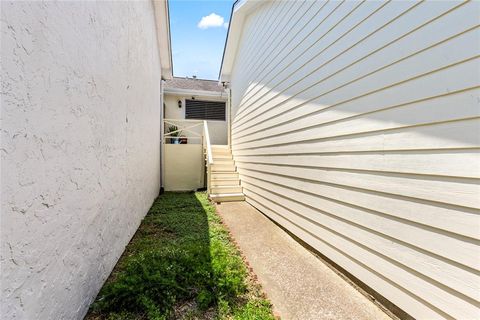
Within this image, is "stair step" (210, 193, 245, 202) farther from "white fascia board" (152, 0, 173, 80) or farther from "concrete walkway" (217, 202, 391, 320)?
"white fascia board" (152, 0, 173, 80)

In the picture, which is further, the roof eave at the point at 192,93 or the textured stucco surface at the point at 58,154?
the roof eave at the point at 192,93

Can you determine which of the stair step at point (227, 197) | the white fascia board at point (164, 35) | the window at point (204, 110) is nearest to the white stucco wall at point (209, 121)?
the window at point (204, 110)

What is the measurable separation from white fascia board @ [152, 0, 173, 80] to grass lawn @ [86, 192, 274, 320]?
5409 millimetres

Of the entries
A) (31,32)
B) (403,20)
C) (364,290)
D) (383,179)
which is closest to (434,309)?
(364,290)

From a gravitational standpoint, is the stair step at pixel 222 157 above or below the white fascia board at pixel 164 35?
below

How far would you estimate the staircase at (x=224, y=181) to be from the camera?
20.8 ft

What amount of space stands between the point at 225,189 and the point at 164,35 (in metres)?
4.73

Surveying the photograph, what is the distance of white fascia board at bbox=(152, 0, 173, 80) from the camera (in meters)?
5.67

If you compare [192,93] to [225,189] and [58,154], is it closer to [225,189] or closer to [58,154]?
[225,189]

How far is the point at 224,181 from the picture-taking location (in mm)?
6812

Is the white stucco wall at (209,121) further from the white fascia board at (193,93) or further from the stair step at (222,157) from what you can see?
the stair step at (222,157)

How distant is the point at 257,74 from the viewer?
216 inches

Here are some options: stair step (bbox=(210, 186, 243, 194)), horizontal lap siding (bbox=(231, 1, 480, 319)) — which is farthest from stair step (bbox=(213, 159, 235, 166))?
horizontal lap siding (bbox=(231, 1, 480, 319))

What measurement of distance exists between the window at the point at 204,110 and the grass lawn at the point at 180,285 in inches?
294
